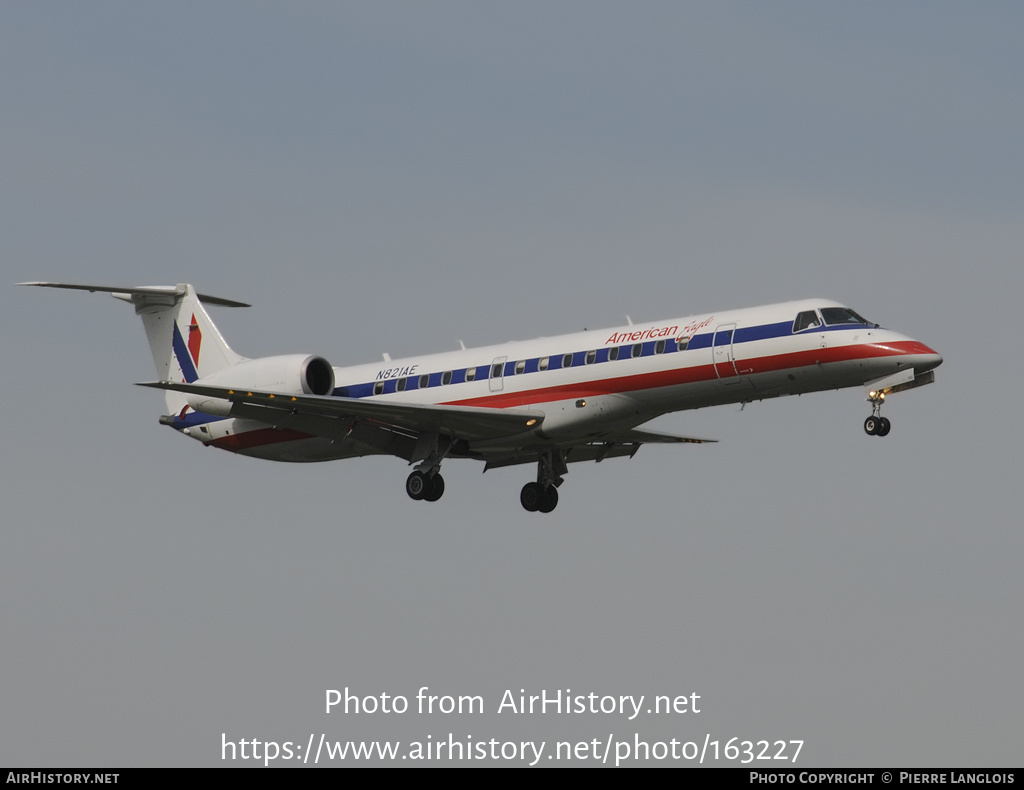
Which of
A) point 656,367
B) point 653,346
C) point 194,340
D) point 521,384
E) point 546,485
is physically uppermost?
point 194,340

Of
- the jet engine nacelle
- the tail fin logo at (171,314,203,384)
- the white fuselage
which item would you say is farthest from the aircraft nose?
the tail fin logo at (171,314,203,384)

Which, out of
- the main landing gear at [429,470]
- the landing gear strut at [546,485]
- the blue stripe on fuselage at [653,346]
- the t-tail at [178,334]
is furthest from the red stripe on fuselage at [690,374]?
the t-tail at [178,334]

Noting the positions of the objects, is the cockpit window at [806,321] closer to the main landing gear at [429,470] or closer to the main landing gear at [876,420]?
the main landing gear at [876,420]

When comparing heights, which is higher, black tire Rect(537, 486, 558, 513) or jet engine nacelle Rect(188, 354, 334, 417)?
jet engine nacelle Rect(188, 354, 334, 417)

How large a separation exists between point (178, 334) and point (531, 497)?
9.77 meters

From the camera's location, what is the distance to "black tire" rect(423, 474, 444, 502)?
115 ft

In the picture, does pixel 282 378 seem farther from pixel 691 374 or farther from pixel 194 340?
pixel 691 374

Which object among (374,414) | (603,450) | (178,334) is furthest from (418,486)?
(178,334)

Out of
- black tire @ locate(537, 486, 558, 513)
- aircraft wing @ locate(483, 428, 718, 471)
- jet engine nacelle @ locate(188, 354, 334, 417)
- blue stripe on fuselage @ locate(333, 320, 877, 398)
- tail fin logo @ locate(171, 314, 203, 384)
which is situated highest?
tail fin logo @ locate(171, 314, 203, 384)

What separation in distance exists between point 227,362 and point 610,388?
35.5 ft

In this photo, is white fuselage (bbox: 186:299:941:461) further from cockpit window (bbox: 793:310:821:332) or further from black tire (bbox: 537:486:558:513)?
black tire (bbox: 537:486:558:513)

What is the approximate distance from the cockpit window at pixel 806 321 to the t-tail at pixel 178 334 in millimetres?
14106

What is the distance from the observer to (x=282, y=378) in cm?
3634

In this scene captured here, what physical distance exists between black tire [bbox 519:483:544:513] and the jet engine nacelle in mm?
4915
